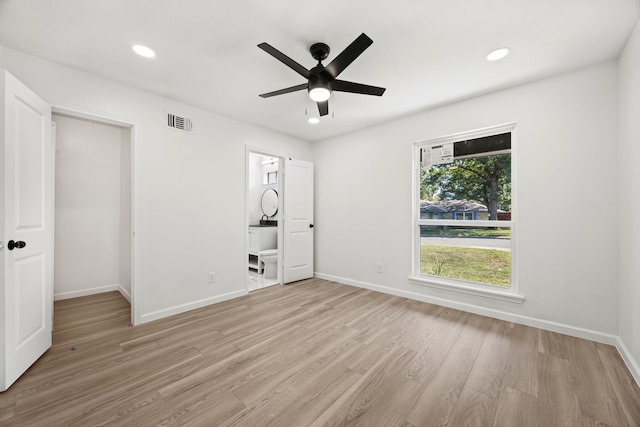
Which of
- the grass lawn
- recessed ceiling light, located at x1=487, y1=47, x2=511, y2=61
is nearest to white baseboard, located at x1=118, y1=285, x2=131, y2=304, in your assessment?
the grass lawn

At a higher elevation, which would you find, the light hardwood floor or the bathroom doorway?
the bathroom doorway

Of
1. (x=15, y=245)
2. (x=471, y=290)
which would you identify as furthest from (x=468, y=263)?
(x=15, y=245)

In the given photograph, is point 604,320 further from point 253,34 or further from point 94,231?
point 94,231

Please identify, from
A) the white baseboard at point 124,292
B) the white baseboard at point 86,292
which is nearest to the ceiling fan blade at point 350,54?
the white baseboard at point 124,292

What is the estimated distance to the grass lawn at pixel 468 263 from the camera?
306 centimetres

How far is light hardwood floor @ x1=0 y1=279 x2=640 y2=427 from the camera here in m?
1.55

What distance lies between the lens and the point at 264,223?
6.11 meters

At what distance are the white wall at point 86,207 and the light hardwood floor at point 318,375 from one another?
1.00 metres

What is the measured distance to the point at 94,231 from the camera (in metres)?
3.94

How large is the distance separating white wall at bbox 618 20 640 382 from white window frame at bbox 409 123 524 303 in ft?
2.53

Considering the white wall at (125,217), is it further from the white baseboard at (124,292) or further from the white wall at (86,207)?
the white wall at (86,207)

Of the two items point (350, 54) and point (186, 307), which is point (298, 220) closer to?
point (186, 307)

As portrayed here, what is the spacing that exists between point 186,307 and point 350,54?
128 inches

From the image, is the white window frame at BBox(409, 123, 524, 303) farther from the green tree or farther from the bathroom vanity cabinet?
the bathroom vanity cabinet
